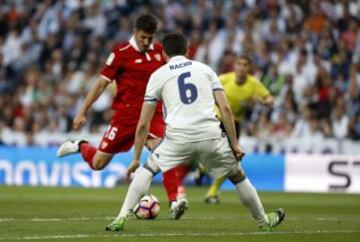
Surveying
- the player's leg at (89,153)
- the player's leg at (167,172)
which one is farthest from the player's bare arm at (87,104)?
the player's leg at (89,153)

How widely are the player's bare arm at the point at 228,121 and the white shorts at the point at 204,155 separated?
126 millimetres

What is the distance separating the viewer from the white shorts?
1063 cm

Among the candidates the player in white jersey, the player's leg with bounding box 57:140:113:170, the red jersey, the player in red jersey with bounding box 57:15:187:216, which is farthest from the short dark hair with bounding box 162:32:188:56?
the player's leg with bounding box 57:140:113:170

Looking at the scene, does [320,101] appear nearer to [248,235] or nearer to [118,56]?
[118,56]

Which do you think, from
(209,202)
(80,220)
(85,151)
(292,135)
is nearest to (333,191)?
(292,135)

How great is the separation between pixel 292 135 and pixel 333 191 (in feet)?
7.78

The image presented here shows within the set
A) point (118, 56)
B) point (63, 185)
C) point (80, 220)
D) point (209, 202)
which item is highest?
point (118, 56)

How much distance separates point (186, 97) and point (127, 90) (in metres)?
3.34

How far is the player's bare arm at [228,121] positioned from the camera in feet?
34.3

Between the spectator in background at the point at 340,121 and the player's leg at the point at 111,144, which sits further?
the spectator in background at the point at 340,121

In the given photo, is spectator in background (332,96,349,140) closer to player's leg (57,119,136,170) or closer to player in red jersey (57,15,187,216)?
player's leg (57,119,136,170)

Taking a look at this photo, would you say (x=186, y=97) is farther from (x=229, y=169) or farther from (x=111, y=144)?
(x=111, y=144)

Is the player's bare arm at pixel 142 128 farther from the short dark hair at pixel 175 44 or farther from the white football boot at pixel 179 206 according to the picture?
the white football boot at pixel 179 206

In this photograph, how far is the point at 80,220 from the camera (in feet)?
41.5
